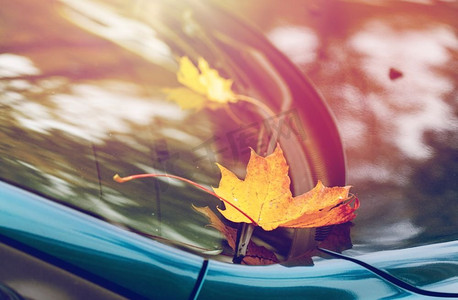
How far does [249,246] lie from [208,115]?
1.02 ft

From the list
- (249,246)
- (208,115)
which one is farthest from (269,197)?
(208,115)

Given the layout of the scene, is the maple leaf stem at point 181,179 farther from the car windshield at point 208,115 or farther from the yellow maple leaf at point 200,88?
the yellow maple leaf at point 200,88

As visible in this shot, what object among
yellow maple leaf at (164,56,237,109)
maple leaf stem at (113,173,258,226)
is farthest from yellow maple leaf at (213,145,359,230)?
yellow maple leaf at (164,56,237,109)

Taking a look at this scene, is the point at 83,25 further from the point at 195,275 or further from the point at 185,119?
the point at 195,275

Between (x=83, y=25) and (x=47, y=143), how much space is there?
0.89 ft

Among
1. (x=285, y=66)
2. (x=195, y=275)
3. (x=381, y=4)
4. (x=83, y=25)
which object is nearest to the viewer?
(x=195, y=275)

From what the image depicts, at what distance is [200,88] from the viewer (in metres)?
1.16

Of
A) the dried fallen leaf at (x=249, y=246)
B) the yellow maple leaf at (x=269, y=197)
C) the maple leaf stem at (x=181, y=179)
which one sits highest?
the yellow maple leaf at (x=269, y=197)

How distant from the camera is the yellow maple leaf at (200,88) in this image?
1154 millimetres

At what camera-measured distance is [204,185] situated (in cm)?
115

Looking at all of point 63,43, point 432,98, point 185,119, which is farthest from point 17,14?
point 432,98

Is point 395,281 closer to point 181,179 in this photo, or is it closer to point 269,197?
point 269,197

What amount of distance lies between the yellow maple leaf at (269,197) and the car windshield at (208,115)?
0.02 metres

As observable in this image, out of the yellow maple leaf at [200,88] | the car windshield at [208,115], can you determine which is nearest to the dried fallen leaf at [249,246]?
the car windshield at [208,115]
